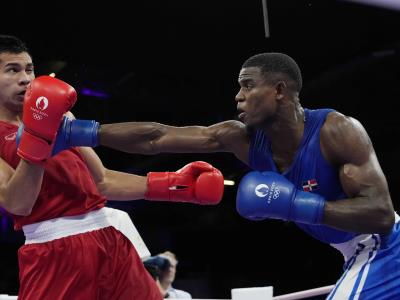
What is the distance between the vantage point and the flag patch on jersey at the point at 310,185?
7.81 ft

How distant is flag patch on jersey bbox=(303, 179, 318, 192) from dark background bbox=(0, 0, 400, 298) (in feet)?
16.5

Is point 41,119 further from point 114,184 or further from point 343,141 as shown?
point 343,141

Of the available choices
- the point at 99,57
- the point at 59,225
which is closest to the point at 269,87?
the point at 59,225

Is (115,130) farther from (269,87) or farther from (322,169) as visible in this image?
(322,169)

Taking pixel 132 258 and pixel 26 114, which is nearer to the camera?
pixel 26 114

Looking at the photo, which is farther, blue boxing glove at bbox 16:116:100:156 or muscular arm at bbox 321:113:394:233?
blue boxing glove at bbox 16:116:100:156

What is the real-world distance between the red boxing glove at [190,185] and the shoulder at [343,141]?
0.55 m

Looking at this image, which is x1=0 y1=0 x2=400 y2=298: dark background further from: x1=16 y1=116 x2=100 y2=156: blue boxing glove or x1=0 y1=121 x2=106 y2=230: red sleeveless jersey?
x1=16 y1=116 x2=100 y2=156: blue boxing glove

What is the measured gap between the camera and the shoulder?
2.28 metres

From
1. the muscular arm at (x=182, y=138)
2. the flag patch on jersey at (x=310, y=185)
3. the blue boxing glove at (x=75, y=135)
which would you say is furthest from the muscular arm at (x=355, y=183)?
the blue boxing glove at (x=75, y=135)

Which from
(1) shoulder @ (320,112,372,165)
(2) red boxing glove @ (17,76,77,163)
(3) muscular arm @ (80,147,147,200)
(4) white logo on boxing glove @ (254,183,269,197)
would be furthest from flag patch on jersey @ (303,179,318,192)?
(2) red boxing glove @ (17,76,77,163)

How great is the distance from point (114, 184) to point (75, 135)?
52cm

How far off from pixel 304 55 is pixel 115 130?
6.71 meters

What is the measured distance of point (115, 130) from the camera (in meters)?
2.52
